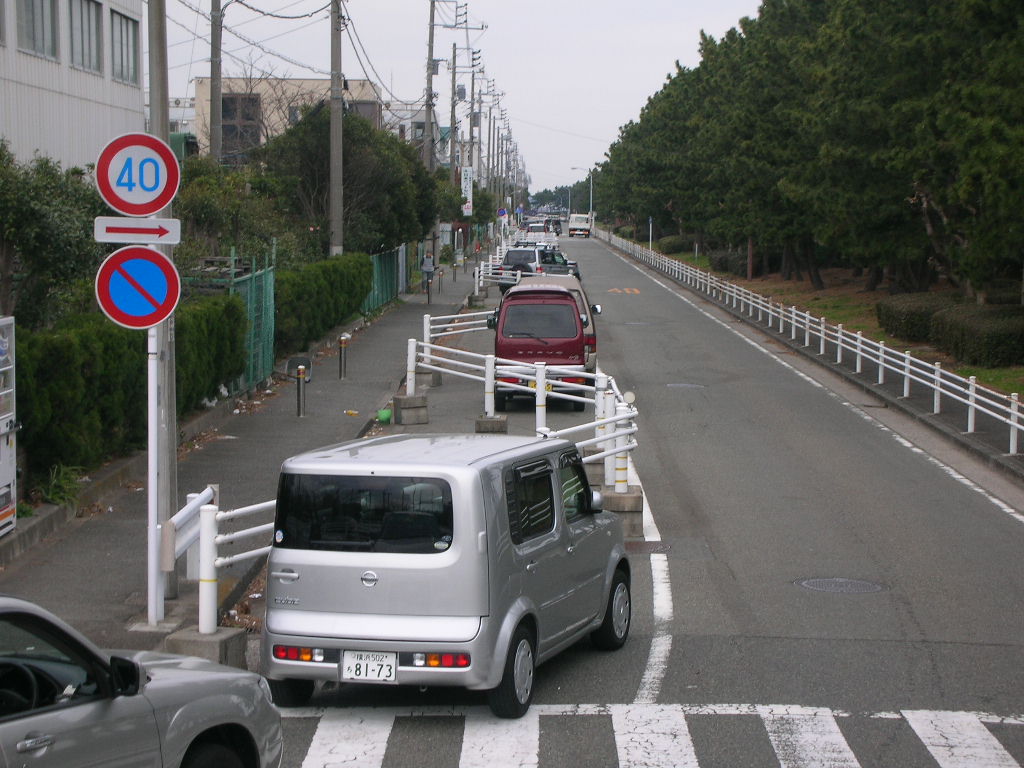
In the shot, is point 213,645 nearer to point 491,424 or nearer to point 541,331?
point 491,424

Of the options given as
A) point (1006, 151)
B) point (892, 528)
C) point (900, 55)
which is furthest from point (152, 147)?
point (900, 55)

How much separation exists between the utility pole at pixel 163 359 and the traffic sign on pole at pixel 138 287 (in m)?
0.45

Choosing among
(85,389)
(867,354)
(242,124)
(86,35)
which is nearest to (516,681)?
(85,389)

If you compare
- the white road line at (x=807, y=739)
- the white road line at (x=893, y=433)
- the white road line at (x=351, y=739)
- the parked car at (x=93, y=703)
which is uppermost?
the parked car at (x=93, y=703)

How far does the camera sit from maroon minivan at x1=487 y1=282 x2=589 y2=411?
2288 cm

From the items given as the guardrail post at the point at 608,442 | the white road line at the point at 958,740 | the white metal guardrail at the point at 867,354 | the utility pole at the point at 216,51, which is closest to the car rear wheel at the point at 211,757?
the white road line at the point at 958,740

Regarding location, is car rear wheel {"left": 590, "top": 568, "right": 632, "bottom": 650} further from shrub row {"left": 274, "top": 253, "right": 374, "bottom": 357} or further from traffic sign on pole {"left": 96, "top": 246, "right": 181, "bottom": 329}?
shrub row {"left": 274, "top": 253, "right": 374, "bottom": 357}

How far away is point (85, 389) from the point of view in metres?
13.1

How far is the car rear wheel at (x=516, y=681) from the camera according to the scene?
7.39 m

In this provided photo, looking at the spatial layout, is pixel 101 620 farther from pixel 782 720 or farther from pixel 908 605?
pixel 908 605

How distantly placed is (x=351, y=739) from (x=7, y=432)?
5231 millimetres

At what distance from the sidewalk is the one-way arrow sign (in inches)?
107

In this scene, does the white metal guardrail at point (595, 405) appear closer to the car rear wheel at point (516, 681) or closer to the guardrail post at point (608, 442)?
the guardrail post at point (608, 442)

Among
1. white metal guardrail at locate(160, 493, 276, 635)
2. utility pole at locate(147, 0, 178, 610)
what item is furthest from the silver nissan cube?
utility pole at locate(147, 0, 178, 610)
